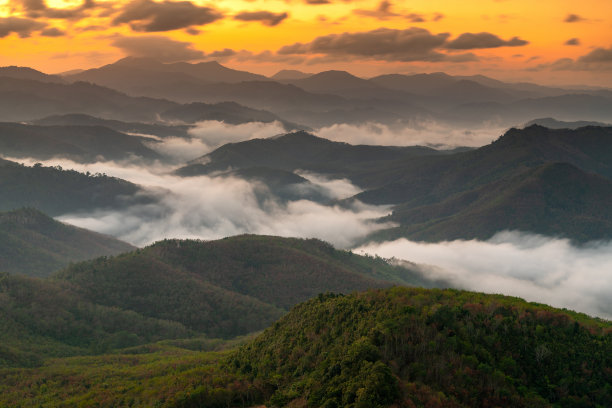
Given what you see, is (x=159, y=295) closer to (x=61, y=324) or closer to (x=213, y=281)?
(x=213, y=281)

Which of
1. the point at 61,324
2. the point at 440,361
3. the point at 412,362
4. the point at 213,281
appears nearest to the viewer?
the point at 440,361

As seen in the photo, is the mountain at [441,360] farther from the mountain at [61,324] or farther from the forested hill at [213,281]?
the forested hill at [213,281]

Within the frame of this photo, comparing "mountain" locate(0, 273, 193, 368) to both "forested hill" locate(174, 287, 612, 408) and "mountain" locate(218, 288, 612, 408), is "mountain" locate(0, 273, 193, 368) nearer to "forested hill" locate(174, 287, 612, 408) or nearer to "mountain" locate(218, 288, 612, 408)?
"forested hill" locate(174, 287, 612, 408)

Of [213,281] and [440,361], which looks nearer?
[440,361]

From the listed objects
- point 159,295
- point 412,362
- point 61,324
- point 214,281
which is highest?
point 412,362

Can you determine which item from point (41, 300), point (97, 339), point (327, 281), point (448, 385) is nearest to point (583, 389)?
point (448, 385)

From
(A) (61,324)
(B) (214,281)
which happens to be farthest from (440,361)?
(B) (214,281)

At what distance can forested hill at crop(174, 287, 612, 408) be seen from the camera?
39.2m

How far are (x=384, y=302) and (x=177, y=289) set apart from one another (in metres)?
114

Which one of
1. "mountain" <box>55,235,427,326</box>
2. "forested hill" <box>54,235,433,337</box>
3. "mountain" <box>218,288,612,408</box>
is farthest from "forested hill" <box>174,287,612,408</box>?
"mountain" <box>55,235,427,326</box>

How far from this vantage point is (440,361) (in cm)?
4144

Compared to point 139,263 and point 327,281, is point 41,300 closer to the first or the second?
point 139,263

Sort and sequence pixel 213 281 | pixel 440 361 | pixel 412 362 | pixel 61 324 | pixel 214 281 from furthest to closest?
1. pixel 214 281
2. pixel 213 281
3. pixel 61 324
4. pixel 412 362
5. pixel 440 361

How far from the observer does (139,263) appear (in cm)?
16512
